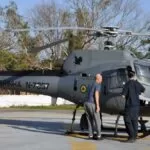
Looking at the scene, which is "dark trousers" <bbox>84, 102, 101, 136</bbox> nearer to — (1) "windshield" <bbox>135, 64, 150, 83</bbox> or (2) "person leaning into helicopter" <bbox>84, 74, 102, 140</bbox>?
(2) "person leaning into helicopter" <bbox>84, 74, 102, 140</bbox>

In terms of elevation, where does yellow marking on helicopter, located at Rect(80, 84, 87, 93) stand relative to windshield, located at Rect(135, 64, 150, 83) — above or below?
below

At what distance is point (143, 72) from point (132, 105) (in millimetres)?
1819

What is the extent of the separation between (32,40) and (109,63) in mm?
47397

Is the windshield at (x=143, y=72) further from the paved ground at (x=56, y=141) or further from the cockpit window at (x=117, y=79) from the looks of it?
the paved ground at (x=56, y=141)

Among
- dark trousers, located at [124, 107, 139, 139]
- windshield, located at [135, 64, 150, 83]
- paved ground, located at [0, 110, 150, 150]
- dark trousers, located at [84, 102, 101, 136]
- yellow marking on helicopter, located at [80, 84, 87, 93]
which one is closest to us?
paved ground, located at [0, 110, 150, 150]

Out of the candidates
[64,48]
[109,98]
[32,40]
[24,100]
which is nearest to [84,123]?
[109,98]

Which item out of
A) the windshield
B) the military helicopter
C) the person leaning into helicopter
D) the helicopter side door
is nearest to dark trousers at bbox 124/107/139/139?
the person leaning into helicopter

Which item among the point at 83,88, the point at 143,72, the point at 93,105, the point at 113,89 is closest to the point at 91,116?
the point at 93,105

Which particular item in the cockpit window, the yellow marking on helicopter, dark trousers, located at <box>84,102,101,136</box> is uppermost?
the cockpit window

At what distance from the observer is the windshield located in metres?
16.0

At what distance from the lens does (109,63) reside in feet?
54.5

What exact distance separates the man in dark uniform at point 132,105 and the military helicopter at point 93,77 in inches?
46.4

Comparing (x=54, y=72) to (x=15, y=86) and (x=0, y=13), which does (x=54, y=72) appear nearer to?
(x=15, y=86)

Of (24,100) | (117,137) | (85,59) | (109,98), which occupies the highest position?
(85,59)
